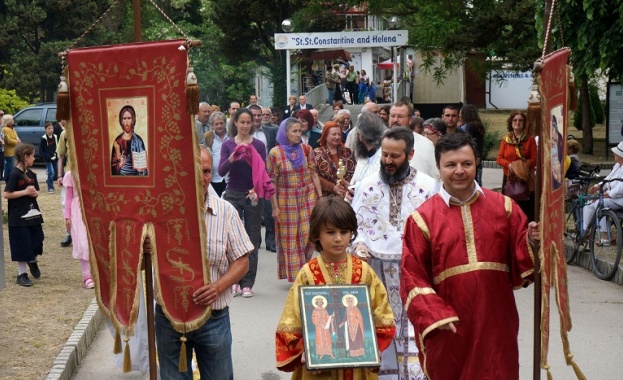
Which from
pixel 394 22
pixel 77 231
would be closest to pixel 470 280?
pixel 77 231

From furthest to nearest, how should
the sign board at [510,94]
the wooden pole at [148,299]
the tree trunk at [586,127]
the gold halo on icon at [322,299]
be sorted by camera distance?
1. the sign board at [510,94]
2. the tree trunk at [586,127]
3. the gold halo on icon at [322,299]
4. the wooden pole at [148,299]

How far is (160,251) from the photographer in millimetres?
5305

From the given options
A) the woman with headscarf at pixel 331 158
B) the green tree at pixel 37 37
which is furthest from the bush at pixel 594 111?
the woman with headscarf at pixel 331 158

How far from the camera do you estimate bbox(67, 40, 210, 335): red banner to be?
17.1 ft

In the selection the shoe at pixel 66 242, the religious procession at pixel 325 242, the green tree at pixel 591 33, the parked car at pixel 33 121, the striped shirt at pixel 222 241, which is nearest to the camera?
the religious procession at pixel 325 242

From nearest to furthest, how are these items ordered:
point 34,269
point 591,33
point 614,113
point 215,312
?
point 215,312 < point 34,269 < point 591,33 < point 614,113

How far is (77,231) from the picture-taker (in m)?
11.0

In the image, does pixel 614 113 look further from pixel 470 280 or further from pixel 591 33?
pixel 470 280

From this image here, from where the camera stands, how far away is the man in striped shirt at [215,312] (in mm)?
5570

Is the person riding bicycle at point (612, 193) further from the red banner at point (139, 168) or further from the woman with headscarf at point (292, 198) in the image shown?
the red banner at point (139, 168)

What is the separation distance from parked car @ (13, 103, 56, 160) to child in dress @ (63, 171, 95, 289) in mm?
19136

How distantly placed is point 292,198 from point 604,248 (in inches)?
154

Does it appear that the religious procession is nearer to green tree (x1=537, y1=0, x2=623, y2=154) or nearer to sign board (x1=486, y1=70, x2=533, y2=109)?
green tree (x1=537, y1=0, x2=623, y2=154)

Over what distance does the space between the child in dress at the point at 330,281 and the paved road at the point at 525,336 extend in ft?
8.36
